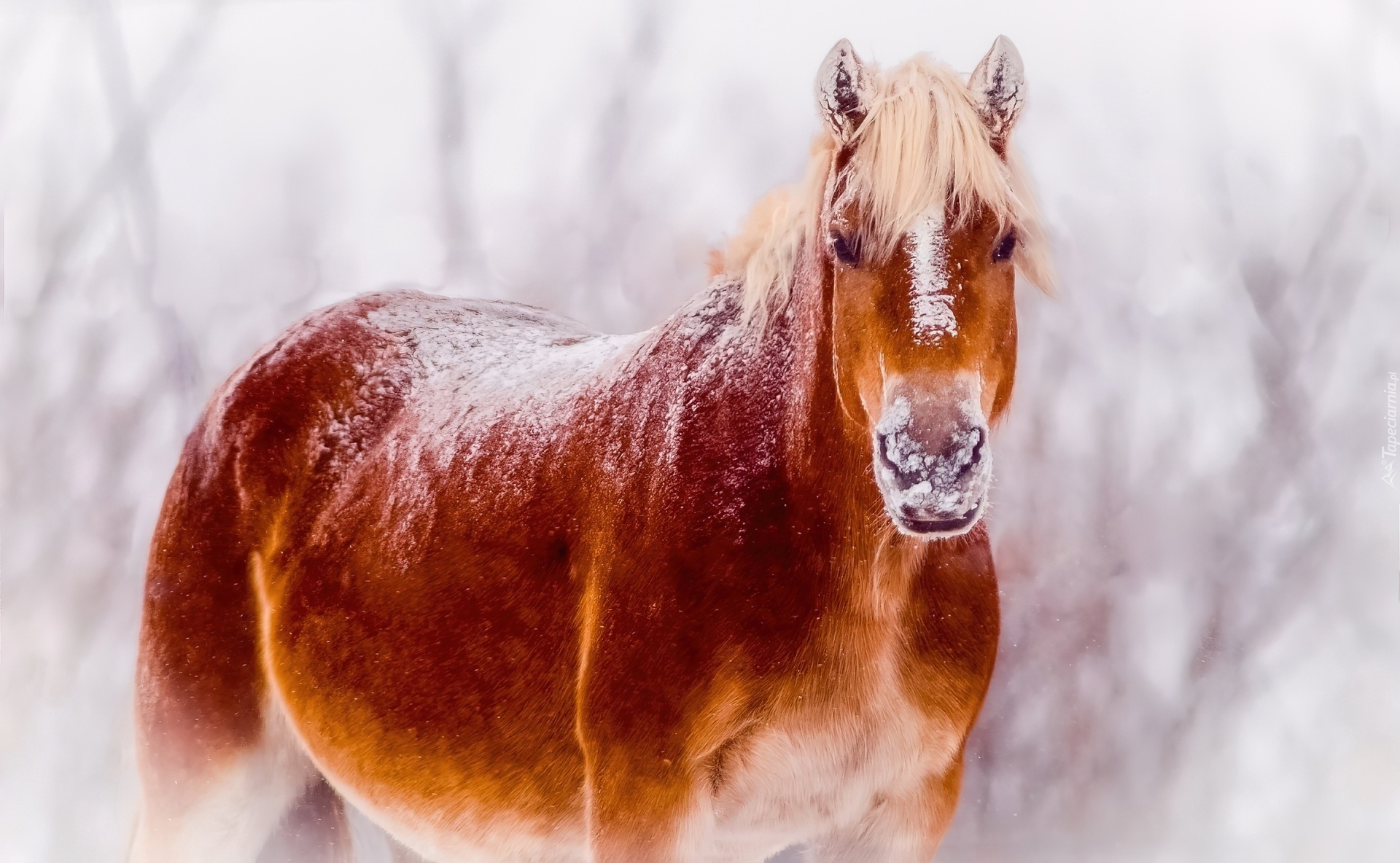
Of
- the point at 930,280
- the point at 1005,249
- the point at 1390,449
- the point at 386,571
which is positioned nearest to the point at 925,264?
the point at 930,280

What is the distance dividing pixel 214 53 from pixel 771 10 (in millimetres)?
998

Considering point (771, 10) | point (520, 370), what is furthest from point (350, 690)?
point (771, 10)

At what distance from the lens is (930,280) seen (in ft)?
3.44

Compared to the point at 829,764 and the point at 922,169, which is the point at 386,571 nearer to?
the point at 829,764

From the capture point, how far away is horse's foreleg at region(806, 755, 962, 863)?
1.29m

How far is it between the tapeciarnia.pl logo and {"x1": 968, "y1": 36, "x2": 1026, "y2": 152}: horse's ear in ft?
2.94

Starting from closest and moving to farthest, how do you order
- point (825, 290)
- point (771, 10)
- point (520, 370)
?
1. point (825, 290)
2. point (520, 370)
3. point (771, 10)

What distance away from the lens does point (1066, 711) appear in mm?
1603

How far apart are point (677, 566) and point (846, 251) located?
1.38ft

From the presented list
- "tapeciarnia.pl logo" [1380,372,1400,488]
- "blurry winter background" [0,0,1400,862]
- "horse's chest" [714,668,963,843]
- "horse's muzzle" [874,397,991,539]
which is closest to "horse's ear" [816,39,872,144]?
"horse's muzzle" [874,397,991,539]

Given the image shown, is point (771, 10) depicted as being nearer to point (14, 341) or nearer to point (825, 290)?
point (825, 290)

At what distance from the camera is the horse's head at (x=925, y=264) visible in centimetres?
100

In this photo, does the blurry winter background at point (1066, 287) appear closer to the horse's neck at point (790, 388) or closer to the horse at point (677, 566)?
the horse at point (677, 566)

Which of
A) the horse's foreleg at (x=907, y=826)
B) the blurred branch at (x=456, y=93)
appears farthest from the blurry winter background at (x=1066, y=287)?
the horse's foreleg at (x=907, y=826)
